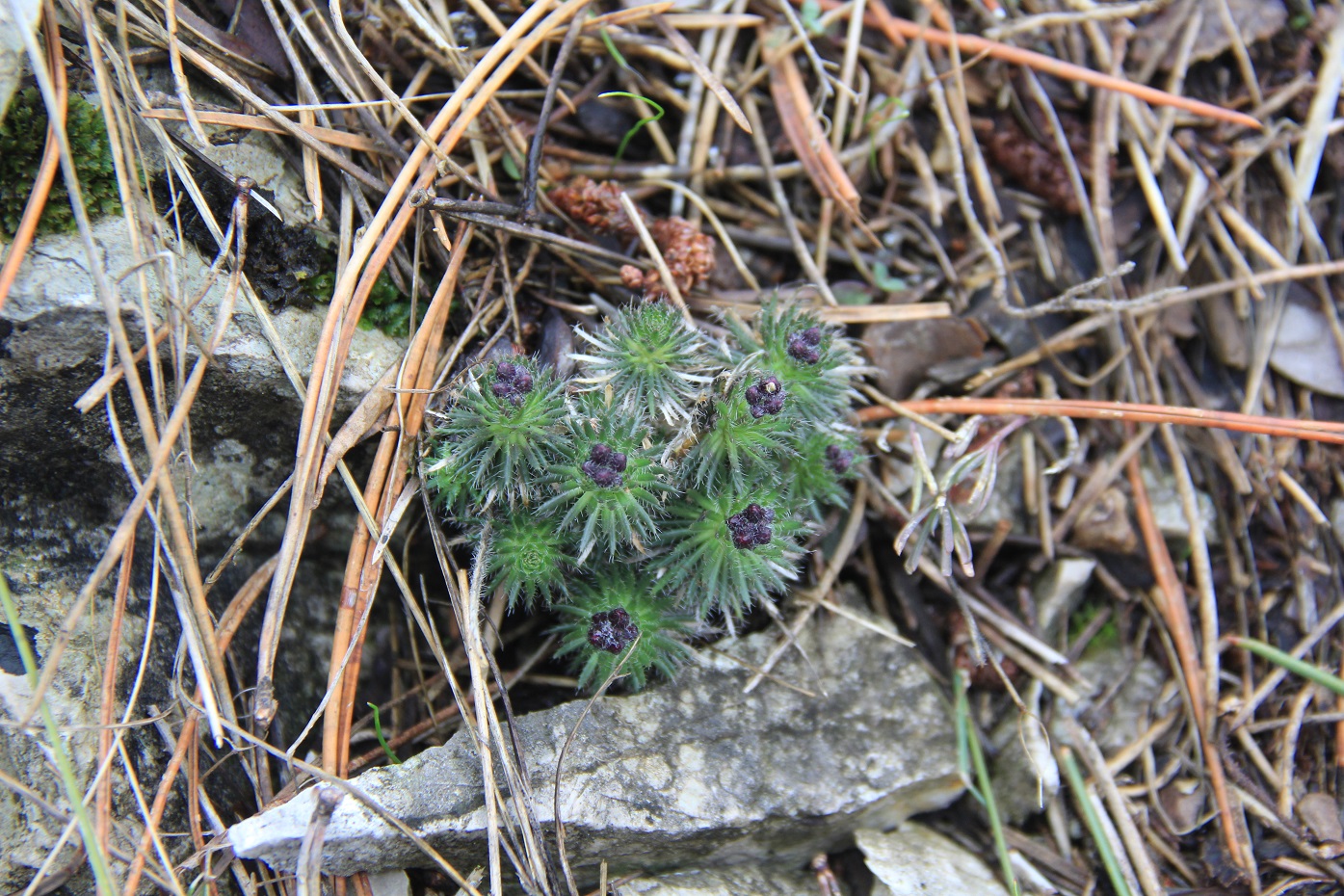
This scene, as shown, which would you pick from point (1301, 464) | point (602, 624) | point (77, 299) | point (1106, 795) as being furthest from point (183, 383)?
point (1301, 464)

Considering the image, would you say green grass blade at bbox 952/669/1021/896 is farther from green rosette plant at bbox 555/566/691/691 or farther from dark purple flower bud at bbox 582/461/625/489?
dark purple flower bud at bbox 582/461/625/489

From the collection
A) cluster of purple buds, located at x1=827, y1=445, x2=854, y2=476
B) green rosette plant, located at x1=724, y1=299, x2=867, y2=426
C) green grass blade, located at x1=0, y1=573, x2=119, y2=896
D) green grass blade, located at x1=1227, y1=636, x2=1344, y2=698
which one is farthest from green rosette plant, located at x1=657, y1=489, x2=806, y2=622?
green grass blade, located at x1=1227, y1=636, x2=1344, y2=698

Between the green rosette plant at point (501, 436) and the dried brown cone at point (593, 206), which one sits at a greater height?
the dried brown cone at point (593, 206)

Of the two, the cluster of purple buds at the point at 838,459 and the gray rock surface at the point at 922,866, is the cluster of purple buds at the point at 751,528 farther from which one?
the gray rock surface at the point at 922,866

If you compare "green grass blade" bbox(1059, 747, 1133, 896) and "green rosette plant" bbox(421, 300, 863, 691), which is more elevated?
"green rosette plant" bbox(421, 300, 863, 691)

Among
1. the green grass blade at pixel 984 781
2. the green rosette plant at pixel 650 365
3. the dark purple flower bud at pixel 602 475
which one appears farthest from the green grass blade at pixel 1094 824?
the dark purple flower bud at pixel 602 475

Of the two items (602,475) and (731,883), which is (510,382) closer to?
(602,475)

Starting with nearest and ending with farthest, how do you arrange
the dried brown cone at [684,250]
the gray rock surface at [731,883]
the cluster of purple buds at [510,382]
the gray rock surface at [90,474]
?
the gray rock surface at [90,474], the cluster of purple buds at [510,382], the gray rock surface at [731,883], the dried brown cone at [684,250]
